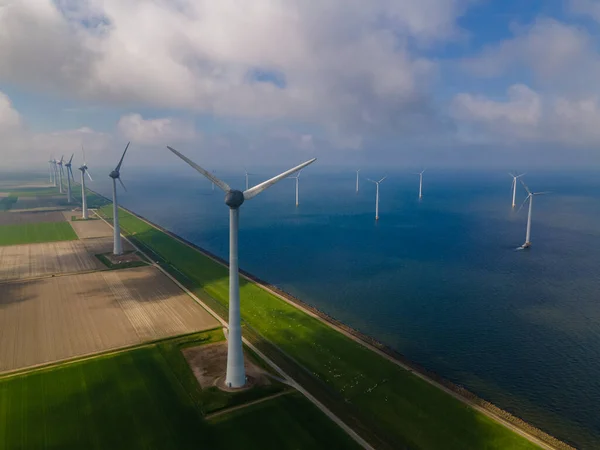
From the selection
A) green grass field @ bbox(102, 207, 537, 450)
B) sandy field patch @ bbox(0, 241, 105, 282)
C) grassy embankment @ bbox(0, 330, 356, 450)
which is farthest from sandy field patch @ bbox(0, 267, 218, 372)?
green grass field @ bbox(102, 207, 537, 450)

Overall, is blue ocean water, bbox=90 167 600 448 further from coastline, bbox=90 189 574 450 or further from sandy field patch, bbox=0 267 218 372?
sandy field patch, bbox=0 267 218 372

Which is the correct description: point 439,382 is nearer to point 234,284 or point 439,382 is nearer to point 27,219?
point 234,284

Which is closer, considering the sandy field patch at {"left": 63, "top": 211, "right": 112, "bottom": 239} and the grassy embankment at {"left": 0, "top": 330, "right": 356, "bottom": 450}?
the grassy embankment at {"left": 0, "top": 330, "right": 356, "bottom": 450}

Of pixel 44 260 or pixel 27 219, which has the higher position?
pixel 27 219

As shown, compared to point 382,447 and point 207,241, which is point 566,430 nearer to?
point 382,447

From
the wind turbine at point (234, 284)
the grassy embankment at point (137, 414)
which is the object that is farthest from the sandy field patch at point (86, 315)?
the wind turbine at point (234, 284)

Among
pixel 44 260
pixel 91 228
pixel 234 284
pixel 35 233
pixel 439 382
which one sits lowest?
pixel 439 382

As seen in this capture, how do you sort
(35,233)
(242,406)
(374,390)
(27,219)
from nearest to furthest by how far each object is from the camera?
(242,406) < (374,390) < (35,233) < (27,219)

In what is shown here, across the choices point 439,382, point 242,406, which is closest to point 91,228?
point 242,406
